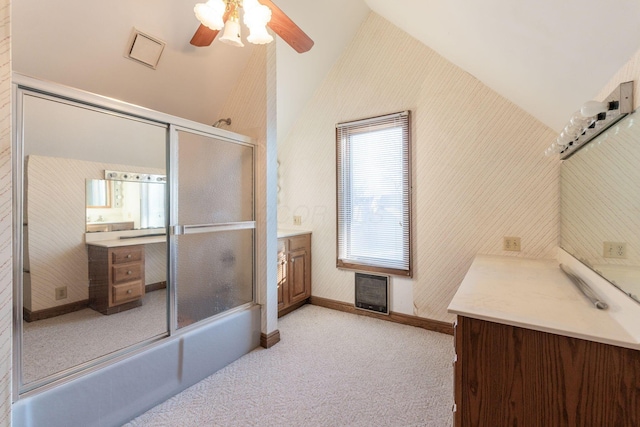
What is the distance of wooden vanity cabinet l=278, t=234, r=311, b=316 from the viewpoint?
295 centimetres

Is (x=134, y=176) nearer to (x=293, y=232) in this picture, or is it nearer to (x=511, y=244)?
(x=293, y=232)

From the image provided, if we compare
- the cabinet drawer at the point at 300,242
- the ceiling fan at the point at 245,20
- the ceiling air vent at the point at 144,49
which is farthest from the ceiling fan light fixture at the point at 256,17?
the cabinet drawer at the point at 300,242

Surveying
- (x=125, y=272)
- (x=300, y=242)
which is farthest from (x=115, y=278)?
(x=300, y=242)

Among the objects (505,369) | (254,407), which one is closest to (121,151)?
A: (254,407)

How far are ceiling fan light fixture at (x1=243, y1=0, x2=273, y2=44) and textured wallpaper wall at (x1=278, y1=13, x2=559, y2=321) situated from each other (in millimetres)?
1664

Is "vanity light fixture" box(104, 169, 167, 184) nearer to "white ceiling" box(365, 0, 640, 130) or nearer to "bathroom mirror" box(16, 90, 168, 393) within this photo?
"bathroom mirror" box(16, 90, 168, 393)

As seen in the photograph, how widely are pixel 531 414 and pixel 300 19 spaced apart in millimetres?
3061

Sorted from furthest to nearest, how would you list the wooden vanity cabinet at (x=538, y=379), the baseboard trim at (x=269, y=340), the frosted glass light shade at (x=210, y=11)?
the baseboard trim at (x=269, y=340) → the frosted glass light shade at (x=210, y=11) → the wooden vanity cabinet at (x=538, y=379)

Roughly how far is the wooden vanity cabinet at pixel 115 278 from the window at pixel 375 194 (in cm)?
197

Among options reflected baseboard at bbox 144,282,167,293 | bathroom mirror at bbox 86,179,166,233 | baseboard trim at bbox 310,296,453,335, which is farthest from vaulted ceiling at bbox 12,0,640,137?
baseboard trim at bbox 310,296,453,335

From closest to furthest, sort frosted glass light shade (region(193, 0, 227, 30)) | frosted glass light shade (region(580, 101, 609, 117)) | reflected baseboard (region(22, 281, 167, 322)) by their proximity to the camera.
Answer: frosted glass light shade (region(580, 101, 609, 117)) < reflected baseboard (region(22, 281, 167, 322)) < frosted glass light shade (region(193, 0, 227, 30))

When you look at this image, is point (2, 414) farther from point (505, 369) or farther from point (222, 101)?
point (222, 101)

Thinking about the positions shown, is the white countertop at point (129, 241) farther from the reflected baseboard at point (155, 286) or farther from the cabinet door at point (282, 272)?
the cabinet door at point (282, 272)

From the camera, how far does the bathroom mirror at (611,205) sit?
39.2 inches
